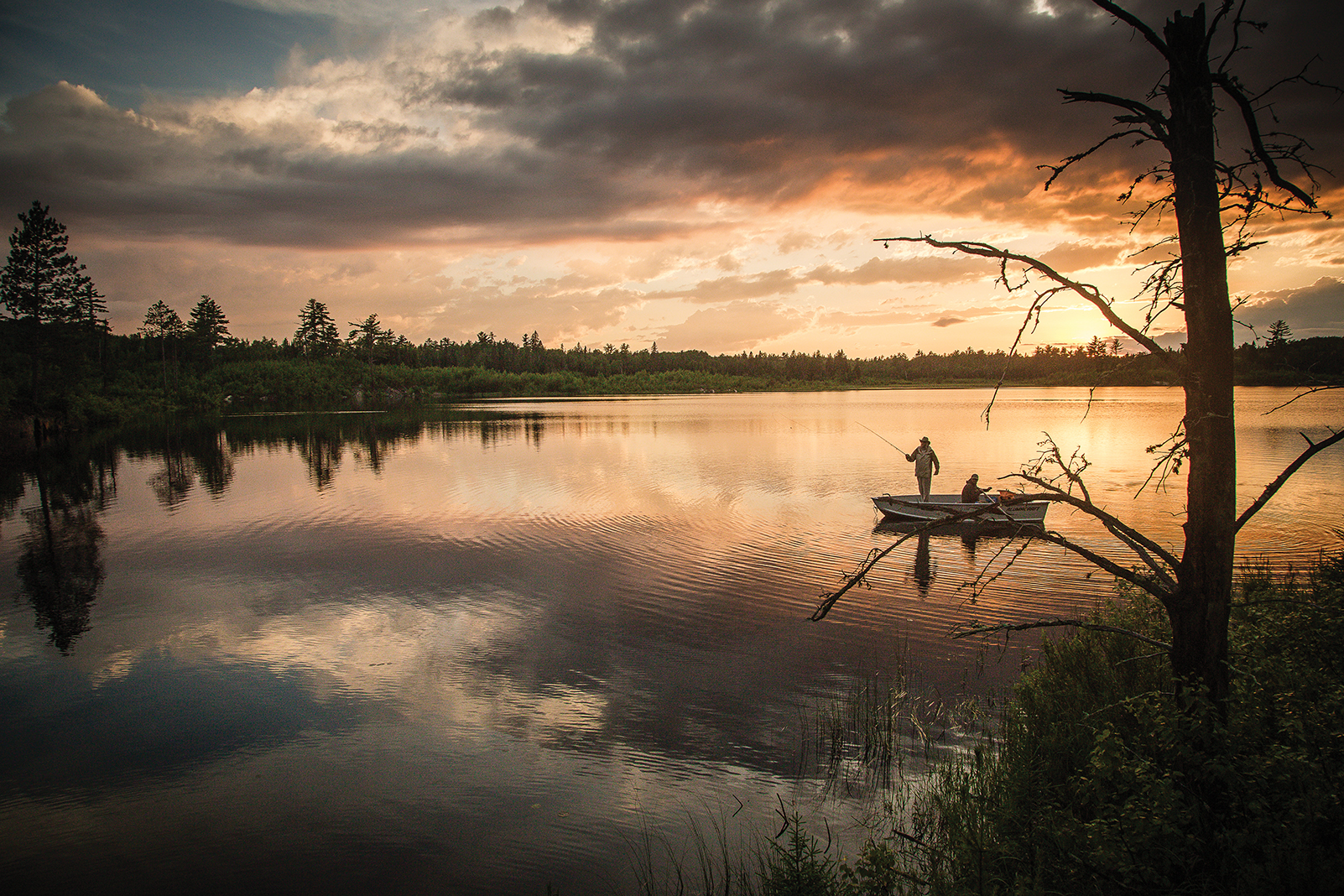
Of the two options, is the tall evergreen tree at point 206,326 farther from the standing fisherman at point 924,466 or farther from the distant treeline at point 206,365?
the standing fisherman at point 924,466

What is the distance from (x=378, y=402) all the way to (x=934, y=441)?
376 ft

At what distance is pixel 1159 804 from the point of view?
4.91 m

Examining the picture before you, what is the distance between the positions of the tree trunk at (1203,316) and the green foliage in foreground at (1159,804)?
42cm

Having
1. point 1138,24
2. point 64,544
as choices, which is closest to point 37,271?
point 64,544

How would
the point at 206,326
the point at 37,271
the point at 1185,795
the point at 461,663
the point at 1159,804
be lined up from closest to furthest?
the point at 1159,804
the point at 1185,795
the point at 461,663
the point at 37,271
the point at 206,326

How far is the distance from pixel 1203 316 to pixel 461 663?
11.5 m

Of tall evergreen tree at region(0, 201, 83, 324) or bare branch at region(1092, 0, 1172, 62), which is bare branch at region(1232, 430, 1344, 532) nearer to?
bare branch at region(1092, 0, 1172, 62)

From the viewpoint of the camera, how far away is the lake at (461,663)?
7.54 metres

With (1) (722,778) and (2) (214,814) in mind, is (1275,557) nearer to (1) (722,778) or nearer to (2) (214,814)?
(1) (722,778)

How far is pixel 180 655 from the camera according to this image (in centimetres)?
1266

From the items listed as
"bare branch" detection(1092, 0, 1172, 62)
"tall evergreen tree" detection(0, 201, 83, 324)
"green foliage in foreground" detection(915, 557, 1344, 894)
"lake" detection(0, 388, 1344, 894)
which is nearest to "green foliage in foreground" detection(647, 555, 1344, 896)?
"green foliage in foreground" detection(915, 557, 1344, 894)

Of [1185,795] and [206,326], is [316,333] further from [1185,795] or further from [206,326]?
[1185,795]

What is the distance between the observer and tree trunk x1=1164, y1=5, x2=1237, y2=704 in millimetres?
4547

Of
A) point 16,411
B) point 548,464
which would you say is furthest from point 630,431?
point 16,411
